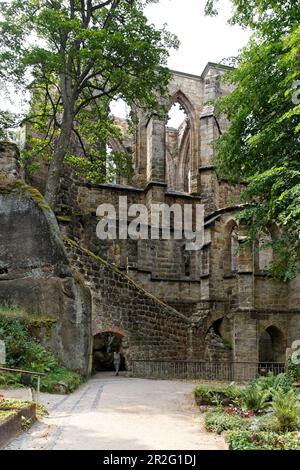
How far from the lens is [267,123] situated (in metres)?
13.4

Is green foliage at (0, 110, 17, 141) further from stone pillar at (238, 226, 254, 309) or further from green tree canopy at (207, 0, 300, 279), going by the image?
stone pillar at (238, 226, 254, 309)

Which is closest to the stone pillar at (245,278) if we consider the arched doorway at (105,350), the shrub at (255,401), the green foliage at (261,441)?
the arched doorway at (105,350)

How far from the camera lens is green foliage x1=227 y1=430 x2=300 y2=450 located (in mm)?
5412

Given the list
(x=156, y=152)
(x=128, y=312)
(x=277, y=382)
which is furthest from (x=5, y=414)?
(x=156, y=152)

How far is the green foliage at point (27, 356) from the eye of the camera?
10422mm

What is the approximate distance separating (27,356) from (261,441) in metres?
6.66

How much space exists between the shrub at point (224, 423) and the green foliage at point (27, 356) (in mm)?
4265

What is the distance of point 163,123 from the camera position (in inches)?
1001

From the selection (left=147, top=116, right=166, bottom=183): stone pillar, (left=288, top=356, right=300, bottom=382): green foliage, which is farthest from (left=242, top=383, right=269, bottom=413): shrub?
(left=147, top=116, right=166, bottom=183): stone pillar

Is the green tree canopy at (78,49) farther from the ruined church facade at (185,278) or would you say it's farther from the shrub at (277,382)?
the shrub at (277,382)

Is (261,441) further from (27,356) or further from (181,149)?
(181,149)

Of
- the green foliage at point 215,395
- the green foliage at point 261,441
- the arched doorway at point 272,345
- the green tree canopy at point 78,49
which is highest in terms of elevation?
the green tree canopy at point 78,49
